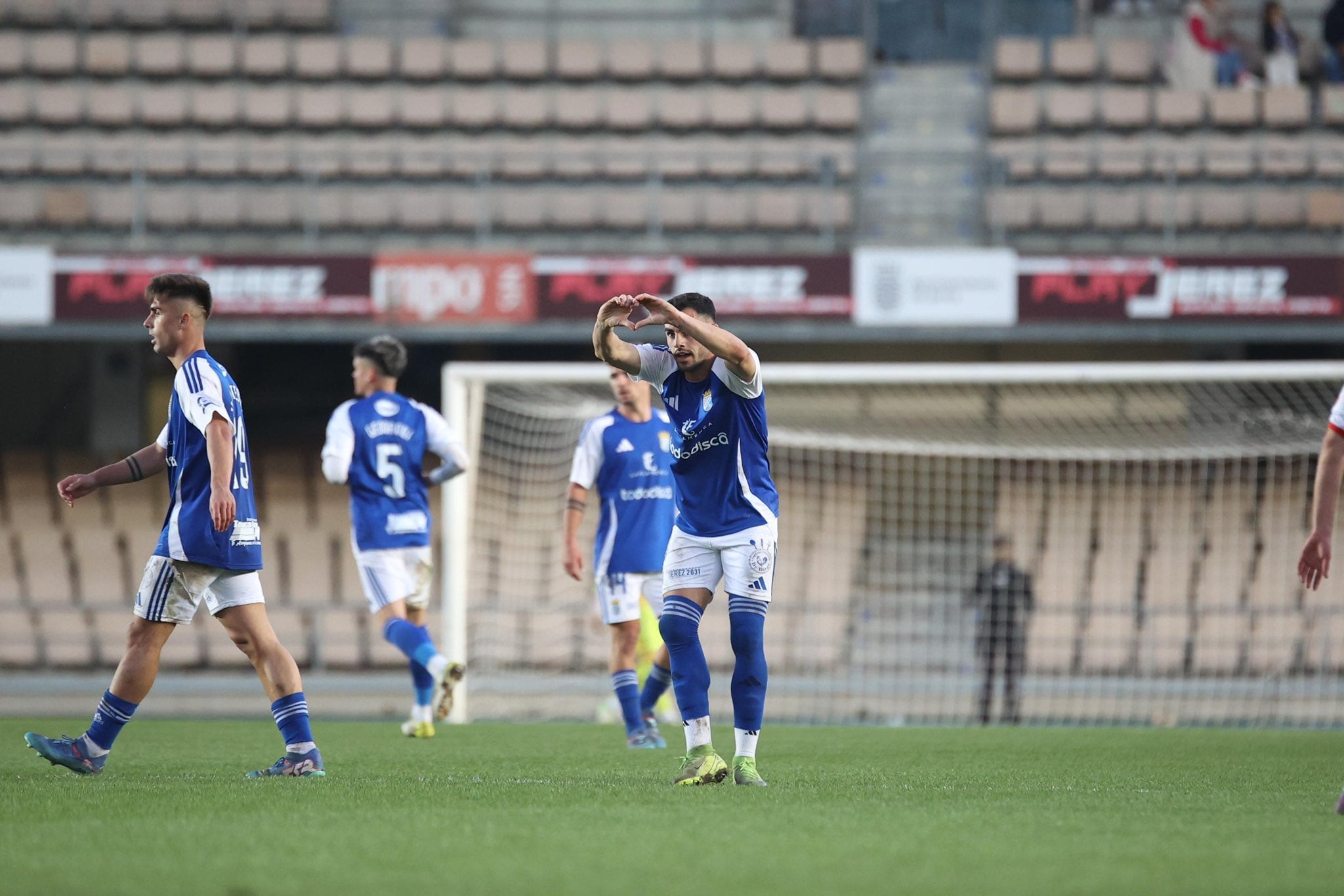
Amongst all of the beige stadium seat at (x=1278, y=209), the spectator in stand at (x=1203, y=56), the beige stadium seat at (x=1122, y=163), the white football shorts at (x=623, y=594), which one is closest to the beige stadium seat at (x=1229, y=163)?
the beige stadium seat at (x=1278, y=209)

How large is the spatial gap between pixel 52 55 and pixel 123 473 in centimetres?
1461

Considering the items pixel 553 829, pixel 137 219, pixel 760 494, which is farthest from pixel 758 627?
pixel 137 219

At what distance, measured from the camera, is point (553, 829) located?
4.30 m

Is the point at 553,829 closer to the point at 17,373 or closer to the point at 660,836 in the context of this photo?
the point at 660,836

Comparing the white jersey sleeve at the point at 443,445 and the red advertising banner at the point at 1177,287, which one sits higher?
the red advertising banner at the point at 1177,287

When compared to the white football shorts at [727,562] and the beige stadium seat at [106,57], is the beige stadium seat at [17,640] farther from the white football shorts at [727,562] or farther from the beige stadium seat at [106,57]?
the white football shorts at [727,562]

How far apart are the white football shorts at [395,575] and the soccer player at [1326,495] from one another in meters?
5.17

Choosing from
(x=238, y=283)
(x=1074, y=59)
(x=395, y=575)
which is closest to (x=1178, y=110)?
(x=1074, y=59)

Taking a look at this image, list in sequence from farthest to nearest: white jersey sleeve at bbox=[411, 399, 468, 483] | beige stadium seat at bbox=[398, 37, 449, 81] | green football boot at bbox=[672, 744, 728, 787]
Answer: beige stadium seat at bbox=[398, 37, 449, 81]
white jersey sleeve at bbox=[411, 399, 468, 483]
green football boot at bbox=[672, 744, 728, 787]

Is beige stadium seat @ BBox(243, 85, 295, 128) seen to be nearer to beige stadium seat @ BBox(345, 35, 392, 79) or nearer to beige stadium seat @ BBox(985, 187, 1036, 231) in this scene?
beige stadium seat @ BBox(345, 35, 392, 79)

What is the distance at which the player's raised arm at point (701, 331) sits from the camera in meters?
5.29

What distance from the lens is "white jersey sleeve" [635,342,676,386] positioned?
18.8ft

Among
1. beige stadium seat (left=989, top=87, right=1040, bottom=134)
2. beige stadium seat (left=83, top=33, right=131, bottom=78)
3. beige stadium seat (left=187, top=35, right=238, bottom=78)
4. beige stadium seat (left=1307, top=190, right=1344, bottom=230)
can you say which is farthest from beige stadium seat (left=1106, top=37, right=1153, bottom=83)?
beige stadium seat (left=83, top=33, right=131, bottom=78)

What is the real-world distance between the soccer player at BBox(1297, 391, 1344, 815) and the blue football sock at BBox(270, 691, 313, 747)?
363 centimetres
